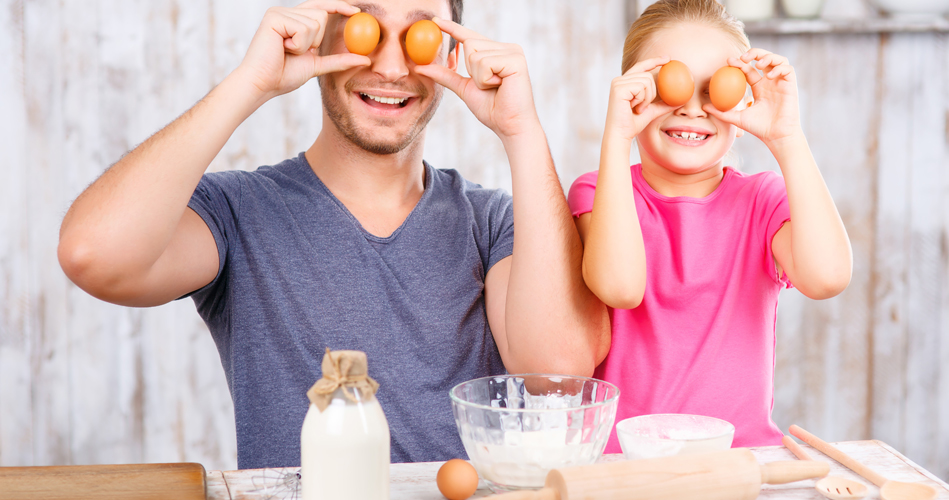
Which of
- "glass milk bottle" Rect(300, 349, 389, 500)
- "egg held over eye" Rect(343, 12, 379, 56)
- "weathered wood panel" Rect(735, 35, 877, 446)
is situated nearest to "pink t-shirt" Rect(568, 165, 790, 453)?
"egg held over eye" Rect(343, 12, 379, 56)

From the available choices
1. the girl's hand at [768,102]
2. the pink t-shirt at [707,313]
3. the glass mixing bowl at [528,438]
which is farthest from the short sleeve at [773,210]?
the glass mixing bowl at [528,438]

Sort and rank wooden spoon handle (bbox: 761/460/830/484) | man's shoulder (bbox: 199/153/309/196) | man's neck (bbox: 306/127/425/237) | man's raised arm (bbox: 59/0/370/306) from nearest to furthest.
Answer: wooden spoon handle (bbox: 761/460/830/484)
man's raised arm (bbox: 59/0/370/306)
man's shoulder (bbox: 199/153/309/196)
man's neck (bbox: 306/127/425/237)

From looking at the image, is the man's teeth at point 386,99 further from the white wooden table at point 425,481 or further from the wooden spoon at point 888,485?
the wooden spoon at point 888,485

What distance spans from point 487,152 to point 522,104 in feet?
5.01

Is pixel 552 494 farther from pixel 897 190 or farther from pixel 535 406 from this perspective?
pixel 897 190

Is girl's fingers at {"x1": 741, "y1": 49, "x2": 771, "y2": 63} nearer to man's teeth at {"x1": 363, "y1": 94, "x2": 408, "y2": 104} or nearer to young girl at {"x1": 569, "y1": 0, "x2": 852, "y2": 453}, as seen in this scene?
young girl at {"x1": 569, "y1": 0, "x2": 852, "y2": 453}

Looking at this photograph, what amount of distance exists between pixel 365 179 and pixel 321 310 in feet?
1.12

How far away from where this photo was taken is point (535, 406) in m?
1.06

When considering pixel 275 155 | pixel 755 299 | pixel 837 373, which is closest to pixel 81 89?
pixel 275 155

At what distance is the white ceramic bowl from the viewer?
1.00 m

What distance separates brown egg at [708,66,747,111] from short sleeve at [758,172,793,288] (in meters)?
0.22

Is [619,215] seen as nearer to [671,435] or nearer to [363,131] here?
[671,435]

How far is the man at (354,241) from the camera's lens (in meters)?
1.27

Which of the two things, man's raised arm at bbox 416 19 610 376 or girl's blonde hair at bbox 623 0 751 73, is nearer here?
man's raised arm at bbox 416 19 610 376
